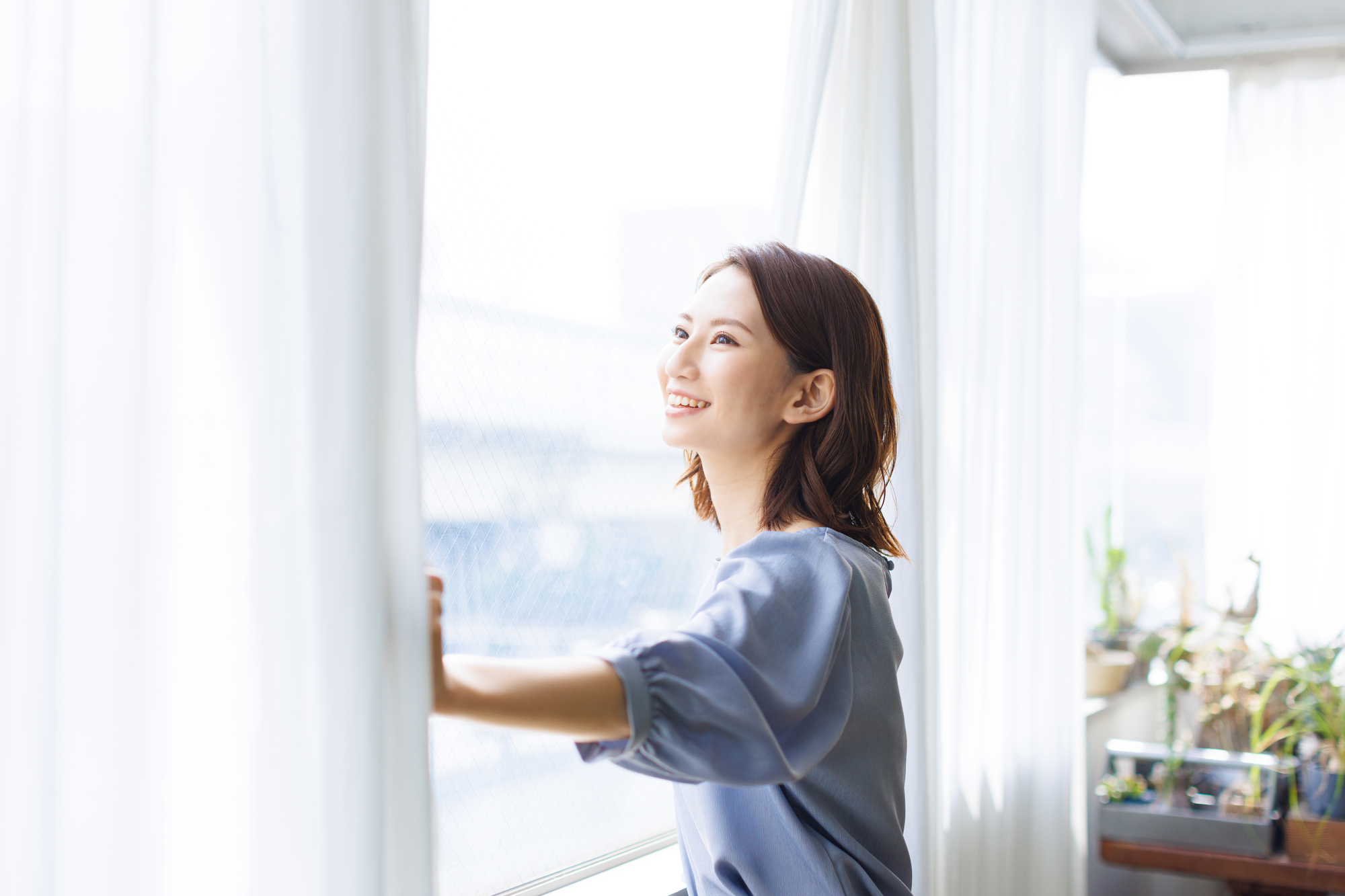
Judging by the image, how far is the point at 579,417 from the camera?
1.43 m

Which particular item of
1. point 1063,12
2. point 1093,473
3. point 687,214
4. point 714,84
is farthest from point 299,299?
point 1093,473

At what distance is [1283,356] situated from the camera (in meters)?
3.14

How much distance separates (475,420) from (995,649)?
3.93 ft

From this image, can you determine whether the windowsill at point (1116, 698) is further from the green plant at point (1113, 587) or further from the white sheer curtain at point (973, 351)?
the white sheer curtain at point (973, 351)

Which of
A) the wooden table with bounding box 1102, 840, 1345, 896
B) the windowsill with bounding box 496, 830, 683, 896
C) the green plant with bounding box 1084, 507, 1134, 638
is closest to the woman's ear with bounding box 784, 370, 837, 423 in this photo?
the windowsill with bounding box 496, 830, 683, 896

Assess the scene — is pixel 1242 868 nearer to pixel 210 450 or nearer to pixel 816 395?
pixel 816 395

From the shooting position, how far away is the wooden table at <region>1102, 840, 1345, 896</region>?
2094 millimetres

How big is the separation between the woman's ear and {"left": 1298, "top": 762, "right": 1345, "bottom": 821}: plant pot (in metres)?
1.69

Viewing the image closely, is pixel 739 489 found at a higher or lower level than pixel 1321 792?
higher

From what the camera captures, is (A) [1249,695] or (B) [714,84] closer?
(B) [714,84]

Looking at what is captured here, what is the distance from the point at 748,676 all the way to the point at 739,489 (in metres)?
0.38

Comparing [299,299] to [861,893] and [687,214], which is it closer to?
[861,893]

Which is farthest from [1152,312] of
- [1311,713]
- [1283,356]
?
[1311,713]

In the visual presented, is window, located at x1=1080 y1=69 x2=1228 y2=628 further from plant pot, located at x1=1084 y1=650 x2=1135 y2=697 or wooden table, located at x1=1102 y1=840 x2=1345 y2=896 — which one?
wooden table, located at x1=1102 y1=840 x2=1345 y2=896
